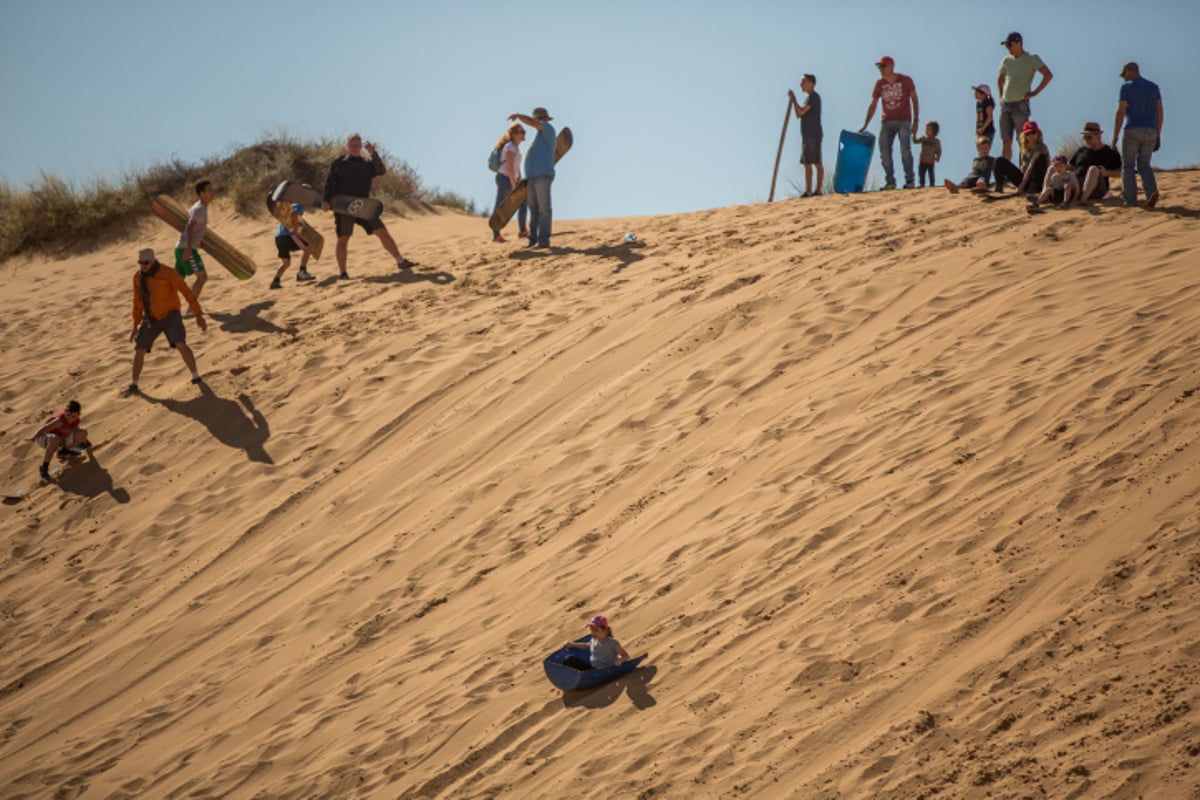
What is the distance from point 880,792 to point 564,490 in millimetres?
4000

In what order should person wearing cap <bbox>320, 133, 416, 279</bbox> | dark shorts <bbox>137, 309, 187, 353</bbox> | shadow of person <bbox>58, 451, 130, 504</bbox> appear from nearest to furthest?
shadow of person <bbox>58, 451, 130, 504</bbox> → dark shorts <bbox>137, 309, 187, 353</bbox> → person wearing cap <bbox>320, 133, 416, 279</bbox>

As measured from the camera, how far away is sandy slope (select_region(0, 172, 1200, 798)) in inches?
219

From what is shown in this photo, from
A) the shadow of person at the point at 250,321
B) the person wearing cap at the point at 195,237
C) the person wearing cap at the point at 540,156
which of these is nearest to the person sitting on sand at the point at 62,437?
the person wearing cap at the point at 195,237

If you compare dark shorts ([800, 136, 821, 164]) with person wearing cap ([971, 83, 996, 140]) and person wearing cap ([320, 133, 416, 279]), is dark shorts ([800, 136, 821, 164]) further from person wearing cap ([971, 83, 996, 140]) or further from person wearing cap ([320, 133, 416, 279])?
person wearing cap ([320, 133, 416, 279])

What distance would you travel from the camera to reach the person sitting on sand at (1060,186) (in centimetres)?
1148

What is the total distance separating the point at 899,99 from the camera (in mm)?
13781

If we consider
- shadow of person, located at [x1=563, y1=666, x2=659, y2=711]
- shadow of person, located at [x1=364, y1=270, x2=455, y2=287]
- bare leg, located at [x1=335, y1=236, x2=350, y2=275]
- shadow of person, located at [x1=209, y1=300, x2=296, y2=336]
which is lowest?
shadow of person, located at [x1=563, y1=666, x2=659, y2=711]

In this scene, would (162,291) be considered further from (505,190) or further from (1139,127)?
(1139,127)

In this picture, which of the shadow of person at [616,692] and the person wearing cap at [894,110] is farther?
the person wearing cap at [894,110]

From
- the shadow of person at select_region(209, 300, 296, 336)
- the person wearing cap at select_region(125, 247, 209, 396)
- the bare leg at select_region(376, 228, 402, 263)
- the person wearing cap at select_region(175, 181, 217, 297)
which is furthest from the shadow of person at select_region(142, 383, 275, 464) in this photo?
the bare leg at select_region(376, 228, 402, 263)

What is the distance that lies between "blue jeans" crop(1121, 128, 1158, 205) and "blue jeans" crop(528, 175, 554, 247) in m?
6.40

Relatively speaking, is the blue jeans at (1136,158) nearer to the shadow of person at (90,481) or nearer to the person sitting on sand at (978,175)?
the person sitting on sand at (978,175)

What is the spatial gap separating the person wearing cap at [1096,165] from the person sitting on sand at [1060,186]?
13 cm

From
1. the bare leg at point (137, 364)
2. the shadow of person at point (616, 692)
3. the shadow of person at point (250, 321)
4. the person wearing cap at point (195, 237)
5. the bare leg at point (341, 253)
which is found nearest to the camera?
the shadow of person at point (616, 692)
